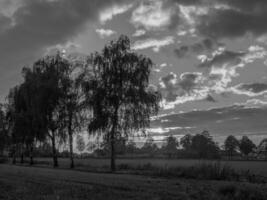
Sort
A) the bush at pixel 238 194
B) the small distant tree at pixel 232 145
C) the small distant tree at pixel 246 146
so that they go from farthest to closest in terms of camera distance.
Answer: the small distant tree at pixel 232 145, the small distant tree at pixel 246 146, the bush at pixel 238 194

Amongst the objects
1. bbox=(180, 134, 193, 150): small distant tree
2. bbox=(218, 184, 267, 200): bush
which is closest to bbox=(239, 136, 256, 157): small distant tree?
bbox=(180, 134, 193, 150): small distant tree

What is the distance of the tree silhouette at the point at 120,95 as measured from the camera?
3459cm

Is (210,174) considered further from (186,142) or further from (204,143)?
(186,142)

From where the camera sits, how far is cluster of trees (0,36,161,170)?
34719mm

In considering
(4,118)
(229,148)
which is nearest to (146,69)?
(4,118)

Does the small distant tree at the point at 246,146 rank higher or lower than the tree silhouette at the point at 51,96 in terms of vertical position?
lower

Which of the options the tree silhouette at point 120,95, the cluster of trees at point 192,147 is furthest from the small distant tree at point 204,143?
the tree silhouette at point 120,95

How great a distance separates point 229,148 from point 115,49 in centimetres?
12411

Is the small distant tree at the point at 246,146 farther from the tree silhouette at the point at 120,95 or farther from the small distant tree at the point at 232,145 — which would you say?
the tree silhouette at the point at 120,95

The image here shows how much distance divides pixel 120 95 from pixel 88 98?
372 centimetres

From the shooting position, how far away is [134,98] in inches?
1357

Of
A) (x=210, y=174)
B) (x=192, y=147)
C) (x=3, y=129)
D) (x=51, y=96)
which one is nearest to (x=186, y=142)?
(x=192, y=147)

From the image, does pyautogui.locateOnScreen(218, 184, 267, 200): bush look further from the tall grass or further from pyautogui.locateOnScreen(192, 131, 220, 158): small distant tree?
pyautogui.locateOnScreen(192, 131, 220, 158): small distant tree

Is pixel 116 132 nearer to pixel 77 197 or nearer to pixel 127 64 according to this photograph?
pixel 127 64
